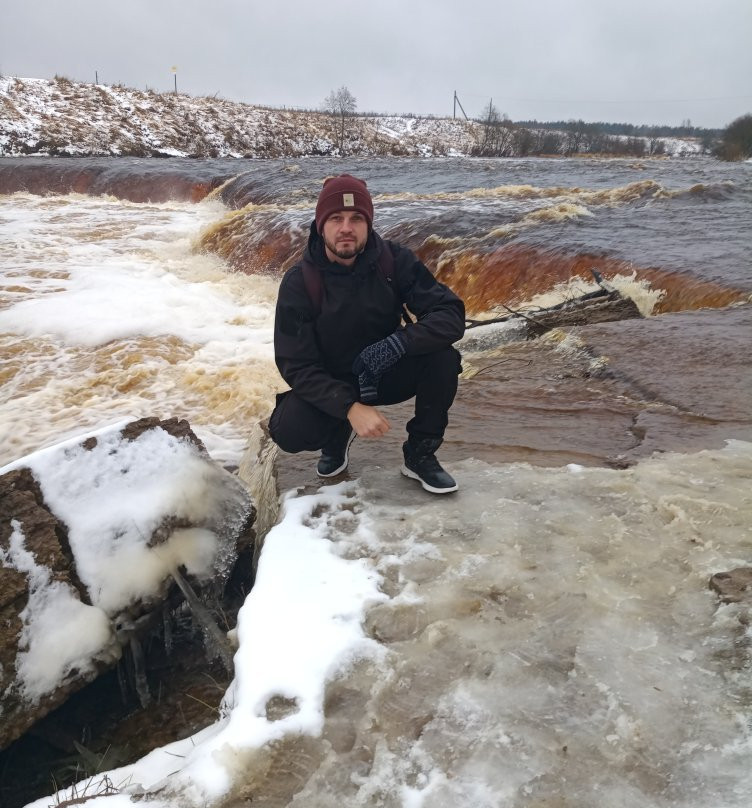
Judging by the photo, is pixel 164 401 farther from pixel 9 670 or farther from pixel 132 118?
pixel 132 118

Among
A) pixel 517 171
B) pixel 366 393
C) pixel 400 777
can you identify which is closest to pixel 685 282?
pixel 366 393

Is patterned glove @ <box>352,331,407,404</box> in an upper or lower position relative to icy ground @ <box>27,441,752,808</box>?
upper

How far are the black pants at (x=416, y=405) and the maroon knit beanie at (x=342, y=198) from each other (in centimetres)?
69

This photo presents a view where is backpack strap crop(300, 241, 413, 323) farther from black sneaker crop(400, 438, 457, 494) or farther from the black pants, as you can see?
black sneaker crop(400, 438, 457, 494)

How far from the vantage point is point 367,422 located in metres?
2.52

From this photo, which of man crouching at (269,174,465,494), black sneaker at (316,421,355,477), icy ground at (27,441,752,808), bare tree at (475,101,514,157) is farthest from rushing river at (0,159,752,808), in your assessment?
bare tree at (475,101,514,157)

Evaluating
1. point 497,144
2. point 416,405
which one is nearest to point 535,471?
point 416,405

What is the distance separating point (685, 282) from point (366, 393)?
16.4 feet

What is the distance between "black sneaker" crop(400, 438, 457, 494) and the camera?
2746 millimetres

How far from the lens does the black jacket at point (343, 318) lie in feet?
8.63

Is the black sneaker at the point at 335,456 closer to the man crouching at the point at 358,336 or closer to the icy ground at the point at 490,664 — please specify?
the man crouching at the point at 358,336

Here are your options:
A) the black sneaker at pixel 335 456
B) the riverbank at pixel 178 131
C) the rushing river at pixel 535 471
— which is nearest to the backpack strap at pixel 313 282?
the black sneaker at pixel 335 456

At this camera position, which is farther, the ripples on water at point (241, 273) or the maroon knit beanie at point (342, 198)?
the ripples on water at point (241, 273)

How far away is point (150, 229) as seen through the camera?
48.0ft
